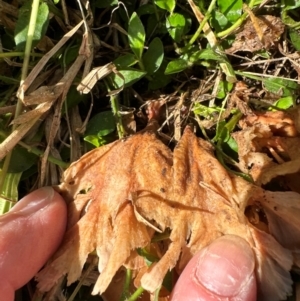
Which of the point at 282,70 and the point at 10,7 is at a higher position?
the point at 10,7

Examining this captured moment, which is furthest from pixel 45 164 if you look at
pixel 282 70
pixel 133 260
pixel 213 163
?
pixel 282 70

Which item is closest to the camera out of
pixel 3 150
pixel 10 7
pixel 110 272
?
pixel 110 272

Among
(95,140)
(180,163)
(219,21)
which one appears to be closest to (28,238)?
(95,140)

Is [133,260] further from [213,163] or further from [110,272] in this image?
[213,163]

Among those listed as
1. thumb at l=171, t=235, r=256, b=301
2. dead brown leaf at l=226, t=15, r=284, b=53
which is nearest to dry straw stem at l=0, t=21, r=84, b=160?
dead brown leaf at l=226, t=15, r=284, b=53

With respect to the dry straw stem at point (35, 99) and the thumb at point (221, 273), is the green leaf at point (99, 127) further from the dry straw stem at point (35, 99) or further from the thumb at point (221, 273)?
the thumb at point (221, 273)

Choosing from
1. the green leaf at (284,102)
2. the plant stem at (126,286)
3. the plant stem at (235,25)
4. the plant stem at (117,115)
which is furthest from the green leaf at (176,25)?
the plant stem at (126,286)
